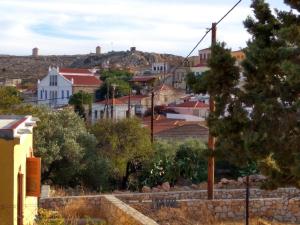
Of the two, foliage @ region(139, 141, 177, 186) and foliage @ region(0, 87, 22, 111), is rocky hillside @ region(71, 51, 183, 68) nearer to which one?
foliage @ region(0, 87, 22, 111)

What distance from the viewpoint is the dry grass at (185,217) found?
19.5 m

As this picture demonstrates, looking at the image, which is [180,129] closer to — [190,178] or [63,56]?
[190,178]

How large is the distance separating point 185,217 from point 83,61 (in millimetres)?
134543

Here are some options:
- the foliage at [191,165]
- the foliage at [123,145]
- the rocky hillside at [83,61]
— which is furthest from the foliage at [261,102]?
the rocky hillside at [83,61]

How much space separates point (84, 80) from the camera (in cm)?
8462

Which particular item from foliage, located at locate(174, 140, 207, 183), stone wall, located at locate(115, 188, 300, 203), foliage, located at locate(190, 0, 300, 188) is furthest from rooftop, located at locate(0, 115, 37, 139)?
foliage, located at locate(174, 140, 207, 183)

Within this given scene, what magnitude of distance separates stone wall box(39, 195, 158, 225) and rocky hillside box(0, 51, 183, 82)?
385ft

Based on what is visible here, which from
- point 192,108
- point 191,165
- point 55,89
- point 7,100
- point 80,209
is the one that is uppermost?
point 55,89

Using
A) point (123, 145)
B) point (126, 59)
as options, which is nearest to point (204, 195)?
point (123, 145)

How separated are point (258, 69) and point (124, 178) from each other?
22070 mm

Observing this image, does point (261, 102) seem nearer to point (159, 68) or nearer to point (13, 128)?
point (13, 128)

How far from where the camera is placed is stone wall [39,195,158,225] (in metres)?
16.5

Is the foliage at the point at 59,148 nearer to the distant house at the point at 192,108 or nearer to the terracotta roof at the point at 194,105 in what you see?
the distant house at the point at 192,108

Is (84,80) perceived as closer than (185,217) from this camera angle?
No
